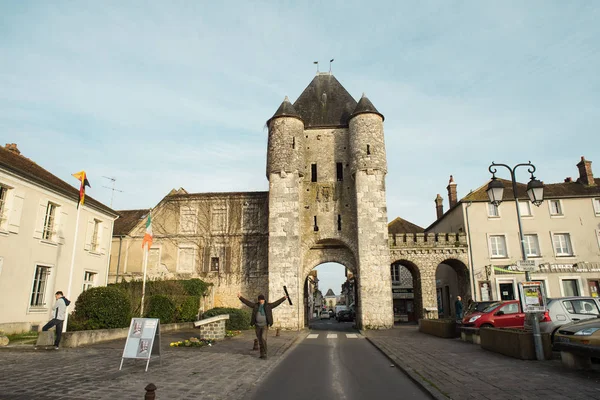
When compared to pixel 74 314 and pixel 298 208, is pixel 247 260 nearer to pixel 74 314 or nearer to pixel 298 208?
pixel 298 208

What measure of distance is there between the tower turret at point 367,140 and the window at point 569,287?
43.7 feet

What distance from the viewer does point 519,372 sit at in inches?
306

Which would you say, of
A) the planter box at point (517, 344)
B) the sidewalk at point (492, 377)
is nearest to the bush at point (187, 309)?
the sidewalk at point (492, 377)

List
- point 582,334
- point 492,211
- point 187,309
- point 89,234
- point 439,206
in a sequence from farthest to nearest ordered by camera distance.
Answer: point 439,206 < point 492,211 < point 187,309 < point 89,234 < point 582,334

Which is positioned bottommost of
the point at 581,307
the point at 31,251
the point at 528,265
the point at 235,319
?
the point at 235,319

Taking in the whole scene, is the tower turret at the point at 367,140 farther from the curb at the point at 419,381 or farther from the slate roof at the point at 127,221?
the slate roof at the point at 127,221

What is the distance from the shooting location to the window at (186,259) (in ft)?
85.6

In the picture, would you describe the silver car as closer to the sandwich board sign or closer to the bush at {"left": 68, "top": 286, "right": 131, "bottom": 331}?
the sandwich board sign

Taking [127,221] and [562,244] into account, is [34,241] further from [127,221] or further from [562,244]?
[562,244]

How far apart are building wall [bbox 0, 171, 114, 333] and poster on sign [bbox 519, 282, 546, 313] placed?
13248mm

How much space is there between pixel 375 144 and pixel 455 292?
12692 millimetres

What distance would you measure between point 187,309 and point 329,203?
10266 mm

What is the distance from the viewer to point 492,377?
7.33 meters

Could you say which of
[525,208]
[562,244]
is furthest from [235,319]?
[562,244]
